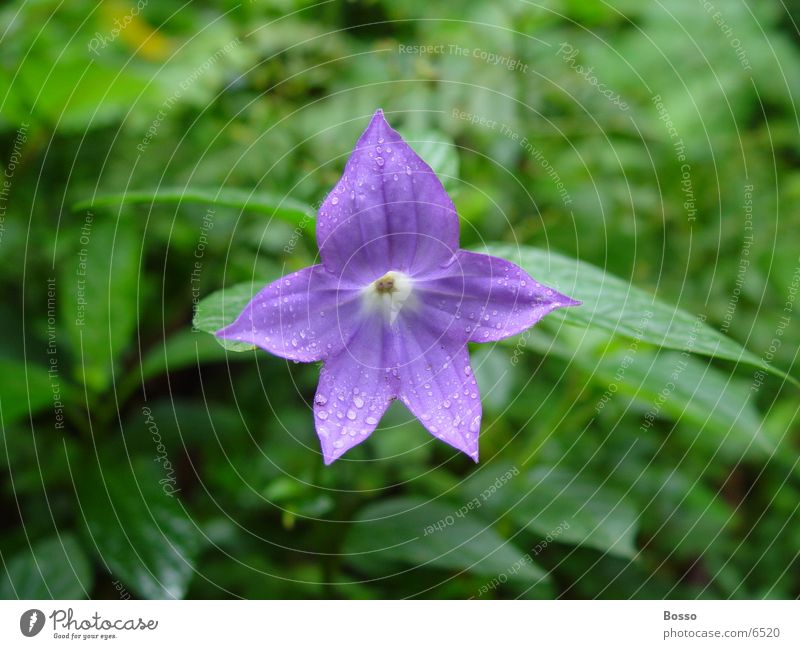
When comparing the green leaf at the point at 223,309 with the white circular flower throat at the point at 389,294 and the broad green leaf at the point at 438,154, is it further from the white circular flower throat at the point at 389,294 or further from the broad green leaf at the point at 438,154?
the broad green leaf at the point at 438,154

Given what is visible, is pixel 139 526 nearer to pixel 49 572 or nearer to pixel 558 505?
pixel 49 572

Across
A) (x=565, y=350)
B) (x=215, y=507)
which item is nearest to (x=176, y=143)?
(x=215, y=507)

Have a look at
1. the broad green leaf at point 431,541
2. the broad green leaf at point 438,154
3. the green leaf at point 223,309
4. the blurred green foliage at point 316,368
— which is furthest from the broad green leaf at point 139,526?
the broad green leaf at point 438,154

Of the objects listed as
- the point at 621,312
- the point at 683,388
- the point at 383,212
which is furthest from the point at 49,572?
the point at 683,388

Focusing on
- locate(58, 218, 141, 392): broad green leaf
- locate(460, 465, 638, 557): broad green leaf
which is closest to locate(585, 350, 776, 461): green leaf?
locate(460, 465, 638, 557): broad green leaf

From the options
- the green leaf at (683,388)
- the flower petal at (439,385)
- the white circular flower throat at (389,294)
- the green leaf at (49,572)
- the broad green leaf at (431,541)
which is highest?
the white circular flower throat at (389,294)

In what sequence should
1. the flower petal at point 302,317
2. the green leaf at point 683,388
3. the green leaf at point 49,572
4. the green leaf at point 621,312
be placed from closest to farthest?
the flower petal at point 302,317 < the green leaf at point 621,312 < the green leaf at point 49,572 < the green leaf at point 683,388

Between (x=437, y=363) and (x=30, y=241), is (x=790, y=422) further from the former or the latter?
(x=30, y=241)
